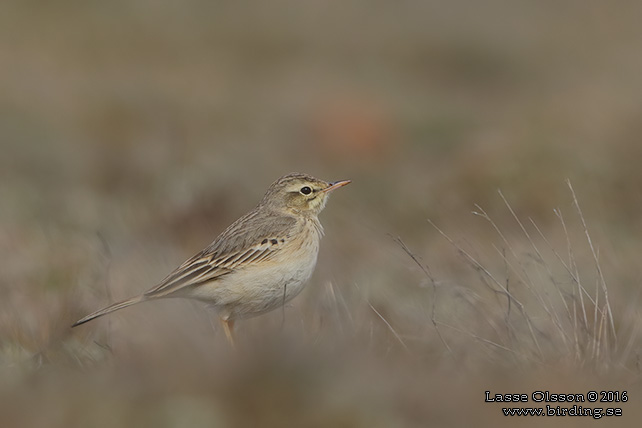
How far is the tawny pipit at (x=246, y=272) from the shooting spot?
21.0 feet

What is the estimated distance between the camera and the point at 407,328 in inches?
265

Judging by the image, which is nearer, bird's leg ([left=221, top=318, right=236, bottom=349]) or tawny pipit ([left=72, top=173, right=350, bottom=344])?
bird's leg ([left=221, top=318, right=236, bottom=349])

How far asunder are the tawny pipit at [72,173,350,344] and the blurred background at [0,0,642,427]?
204 millimetres

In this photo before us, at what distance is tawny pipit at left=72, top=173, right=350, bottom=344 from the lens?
6410 mm

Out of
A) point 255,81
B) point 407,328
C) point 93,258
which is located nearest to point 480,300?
point 407,328

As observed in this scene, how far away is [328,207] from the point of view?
14.0 meters

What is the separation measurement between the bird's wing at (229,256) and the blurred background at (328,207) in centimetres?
23

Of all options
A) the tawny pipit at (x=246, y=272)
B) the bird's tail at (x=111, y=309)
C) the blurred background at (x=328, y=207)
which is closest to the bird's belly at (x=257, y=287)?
the tawny pipit at (x=246, y=272)

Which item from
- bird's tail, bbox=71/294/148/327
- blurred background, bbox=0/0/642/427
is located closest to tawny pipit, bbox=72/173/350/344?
bird's tail, bbox=71/294/148/327

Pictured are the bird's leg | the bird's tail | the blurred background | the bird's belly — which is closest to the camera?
Result: the blurred background

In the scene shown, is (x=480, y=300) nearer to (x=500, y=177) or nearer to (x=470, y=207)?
(x=470, y=207)

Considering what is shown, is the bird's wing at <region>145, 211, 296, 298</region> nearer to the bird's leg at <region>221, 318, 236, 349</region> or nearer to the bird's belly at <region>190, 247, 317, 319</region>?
the bird's belly at <region>190, 247, 317, 319</region>

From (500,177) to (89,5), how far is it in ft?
86.5

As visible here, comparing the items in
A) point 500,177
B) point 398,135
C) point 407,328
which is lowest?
point 407,328
